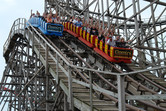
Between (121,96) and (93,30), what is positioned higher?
(93,30)

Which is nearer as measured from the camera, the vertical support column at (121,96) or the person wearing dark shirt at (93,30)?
the vertical support column at (121,96)

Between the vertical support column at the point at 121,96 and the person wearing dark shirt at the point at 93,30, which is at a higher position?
the person wearing dark shirt at the point at 93,30

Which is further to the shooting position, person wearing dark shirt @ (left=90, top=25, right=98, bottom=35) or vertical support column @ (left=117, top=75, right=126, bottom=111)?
person wearing dark shirt @ (left=90, top=25, right=98, bottom=35)

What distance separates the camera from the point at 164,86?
8.33 m

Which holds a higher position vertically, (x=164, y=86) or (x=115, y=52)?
(x=115, y=52)

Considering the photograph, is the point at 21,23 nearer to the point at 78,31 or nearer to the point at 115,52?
the point at 78,31

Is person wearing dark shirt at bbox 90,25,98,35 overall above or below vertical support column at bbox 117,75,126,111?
above

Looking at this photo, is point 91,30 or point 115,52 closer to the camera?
point 115,52

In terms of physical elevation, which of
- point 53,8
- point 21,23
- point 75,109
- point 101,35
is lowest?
point 75,109

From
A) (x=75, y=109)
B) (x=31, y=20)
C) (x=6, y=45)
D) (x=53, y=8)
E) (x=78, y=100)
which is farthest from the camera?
(x=53, y=8)

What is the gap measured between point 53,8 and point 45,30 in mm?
8082

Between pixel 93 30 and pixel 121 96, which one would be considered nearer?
pixel 121 96

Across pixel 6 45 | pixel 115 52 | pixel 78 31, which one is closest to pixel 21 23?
pixel 6 45

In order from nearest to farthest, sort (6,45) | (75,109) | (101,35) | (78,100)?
(78,100)
(75,109)
(101,35)
(6,45)
